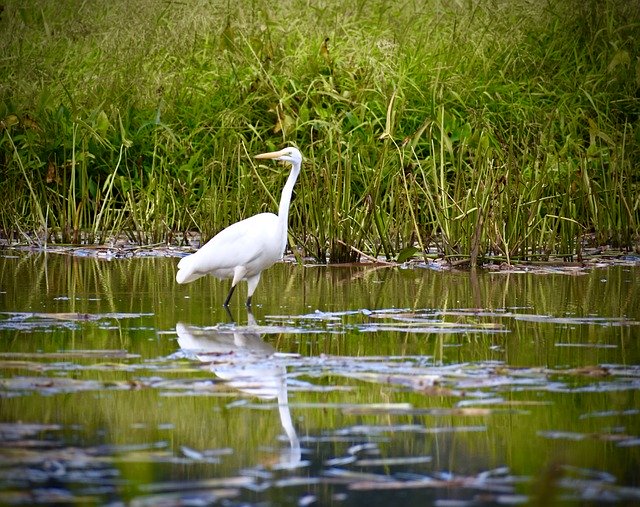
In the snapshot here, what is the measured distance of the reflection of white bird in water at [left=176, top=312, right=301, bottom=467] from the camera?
4320mm

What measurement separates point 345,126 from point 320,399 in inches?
305

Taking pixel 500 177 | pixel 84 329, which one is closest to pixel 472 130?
pixel 500 177

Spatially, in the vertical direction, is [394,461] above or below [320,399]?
below

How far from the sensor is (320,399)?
4594 mm

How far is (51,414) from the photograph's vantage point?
4.27 m

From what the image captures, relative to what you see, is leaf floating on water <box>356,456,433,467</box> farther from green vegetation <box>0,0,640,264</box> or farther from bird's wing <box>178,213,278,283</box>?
green vegetation <box>0,0,640,264</box>

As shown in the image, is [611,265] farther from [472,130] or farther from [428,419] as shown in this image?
[428,419]

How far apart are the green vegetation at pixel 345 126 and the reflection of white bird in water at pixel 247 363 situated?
3.55 meters

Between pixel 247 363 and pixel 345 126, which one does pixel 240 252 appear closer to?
pixel 247 363

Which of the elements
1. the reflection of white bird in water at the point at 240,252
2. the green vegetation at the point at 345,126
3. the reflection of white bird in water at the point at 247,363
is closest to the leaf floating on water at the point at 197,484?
the reflection of white bird in water at the point at 247,363

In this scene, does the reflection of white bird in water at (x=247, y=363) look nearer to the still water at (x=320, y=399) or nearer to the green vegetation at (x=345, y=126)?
the still water at (x=320, y=399)

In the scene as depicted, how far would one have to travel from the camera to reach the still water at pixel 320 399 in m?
3.44

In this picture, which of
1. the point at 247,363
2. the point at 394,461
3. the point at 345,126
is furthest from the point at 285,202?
the point at 345,126

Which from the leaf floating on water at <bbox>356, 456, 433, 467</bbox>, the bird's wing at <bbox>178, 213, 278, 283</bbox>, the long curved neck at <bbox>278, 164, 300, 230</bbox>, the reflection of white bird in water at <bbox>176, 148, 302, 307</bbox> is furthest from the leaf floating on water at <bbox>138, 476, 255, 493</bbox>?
the long curved neck at <bbox>278, 164, 300, 230</bbox>
